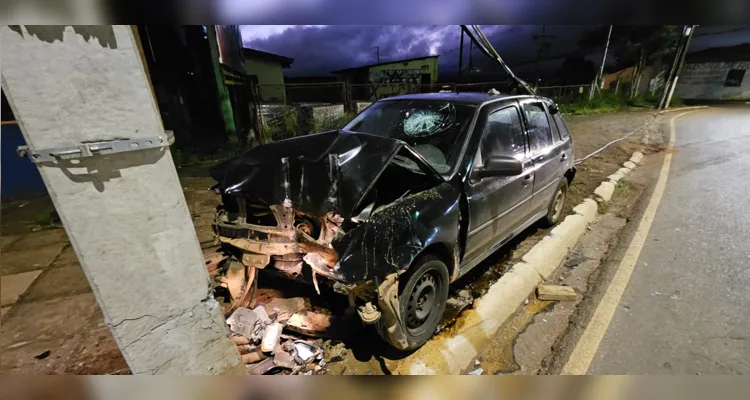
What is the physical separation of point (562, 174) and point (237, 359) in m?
3.64

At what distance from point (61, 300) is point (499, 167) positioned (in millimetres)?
3748

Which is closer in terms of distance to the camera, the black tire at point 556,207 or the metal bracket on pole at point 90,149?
the metal bracket on pole at point 90,149

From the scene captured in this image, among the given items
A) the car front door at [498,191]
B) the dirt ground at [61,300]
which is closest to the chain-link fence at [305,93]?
the dirt ground at [61,300]

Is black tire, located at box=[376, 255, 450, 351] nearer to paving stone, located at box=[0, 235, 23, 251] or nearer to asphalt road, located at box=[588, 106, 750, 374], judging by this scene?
asphalt road, located at box=[588, 106, 750, 374]

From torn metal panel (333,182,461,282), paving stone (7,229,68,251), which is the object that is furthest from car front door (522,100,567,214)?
paving stone (7,229,68,251)

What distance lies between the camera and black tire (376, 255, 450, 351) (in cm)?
169

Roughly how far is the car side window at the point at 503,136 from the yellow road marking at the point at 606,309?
135 centimetres

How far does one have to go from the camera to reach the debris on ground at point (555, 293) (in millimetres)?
2359

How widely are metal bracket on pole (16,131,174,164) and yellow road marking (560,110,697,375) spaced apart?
2.43 m

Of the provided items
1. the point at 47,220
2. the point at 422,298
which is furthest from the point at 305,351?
the point at 47,220

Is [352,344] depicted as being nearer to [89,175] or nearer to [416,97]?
[89,175]

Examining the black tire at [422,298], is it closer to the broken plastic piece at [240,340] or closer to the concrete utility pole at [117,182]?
the broken plastic piece at [240,340]

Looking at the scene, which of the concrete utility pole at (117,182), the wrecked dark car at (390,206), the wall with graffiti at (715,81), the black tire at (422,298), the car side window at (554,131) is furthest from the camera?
the car side window at (554,131)

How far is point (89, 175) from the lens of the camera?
0.92m
